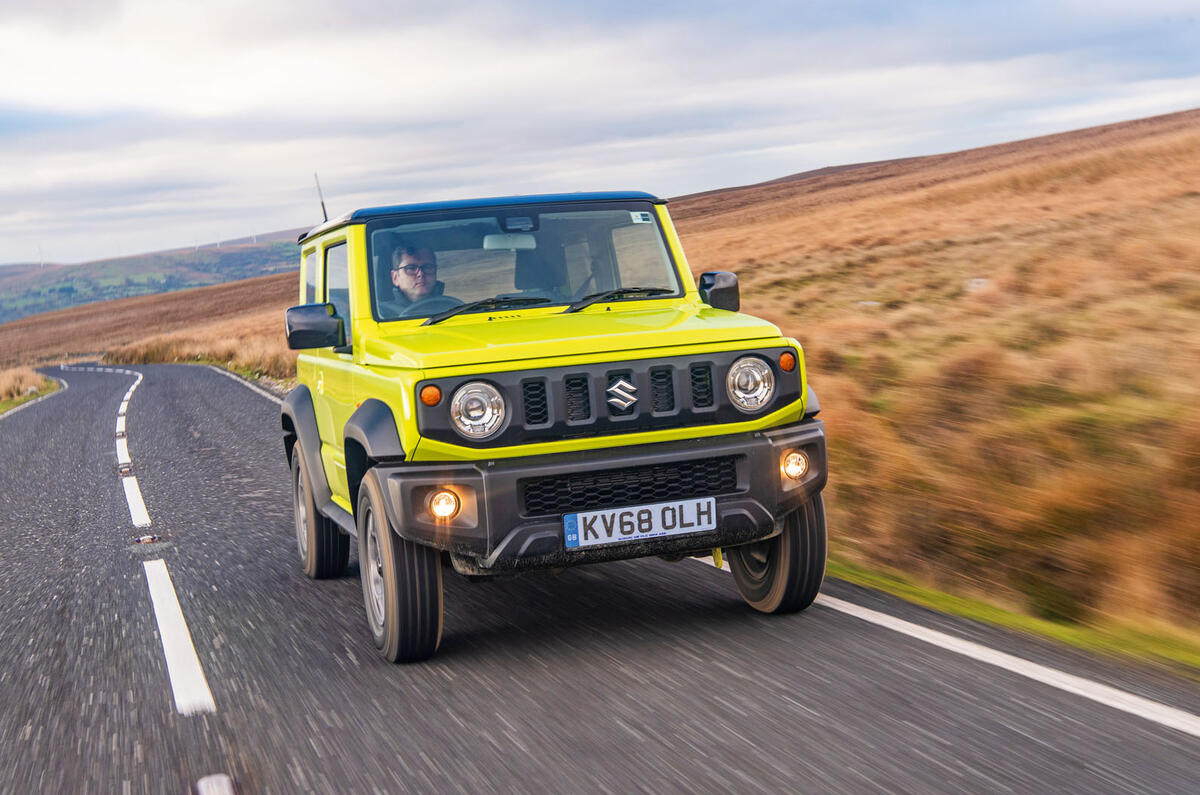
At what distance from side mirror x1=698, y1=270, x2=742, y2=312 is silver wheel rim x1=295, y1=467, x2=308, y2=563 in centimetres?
268

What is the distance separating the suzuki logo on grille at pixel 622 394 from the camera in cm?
465

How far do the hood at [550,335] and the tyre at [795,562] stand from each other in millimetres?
814

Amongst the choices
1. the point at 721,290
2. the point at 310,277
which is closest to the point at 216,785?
the point at 721,290

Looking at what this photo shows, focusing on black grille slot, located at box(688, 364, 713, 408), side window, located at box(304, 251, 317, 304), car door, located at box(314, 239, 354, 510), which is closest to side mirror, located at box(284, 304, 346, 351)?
car door, located at box(314, 239, 354, 510)

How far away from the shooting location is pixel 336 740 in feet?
13.2

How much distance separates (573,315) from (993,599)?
2503 mm

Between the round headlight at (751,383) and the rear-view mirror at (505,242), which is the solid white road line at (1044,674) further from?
the rear-view mirror at (505,242)

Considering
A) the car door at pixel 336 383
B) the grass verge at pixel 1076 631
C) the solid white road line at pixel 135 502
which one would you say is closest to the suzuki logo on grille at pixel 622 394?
the car door at pixel 336 383

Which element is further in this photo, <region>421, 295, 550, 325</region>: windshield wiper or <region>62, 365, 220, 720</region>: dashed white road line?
<region>421, 295, 550, 325</region>: windshield wiper

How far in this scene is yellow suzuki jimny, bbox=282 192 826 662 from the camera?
4.53m

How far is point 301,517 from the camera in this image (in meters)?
7.14

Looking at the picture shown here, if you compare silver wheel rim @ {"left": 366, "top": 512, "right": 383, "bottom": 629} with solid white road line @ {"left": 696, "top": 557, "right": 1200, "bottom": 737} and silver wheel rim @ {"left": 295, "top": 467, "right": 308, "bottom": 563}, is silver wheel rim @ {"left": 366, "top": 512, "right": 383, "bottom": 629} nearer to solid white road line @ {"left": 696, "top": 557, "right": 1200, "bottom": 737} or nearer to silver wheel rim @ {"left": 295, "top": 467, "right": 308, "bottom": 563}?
silver wheel rim @ {"left": 295, "top": 467, "right": 308, "bottom": 563}

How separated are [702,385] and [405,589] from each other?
1.45 meters

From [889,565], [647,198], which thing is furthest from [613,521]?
[889,565]
